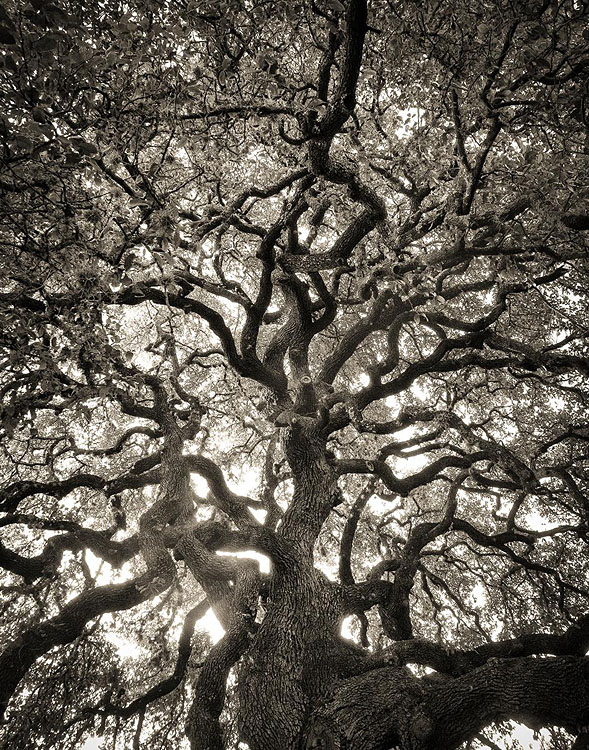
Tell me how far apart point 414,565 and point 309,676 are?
2584mm

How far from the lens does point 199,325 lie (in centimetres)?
1106

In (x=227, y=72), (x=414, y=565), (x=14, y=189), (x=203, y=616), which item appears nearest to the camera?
(x=14, y=189)

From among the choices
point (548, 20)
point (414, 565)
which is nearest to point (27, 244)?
point (548, 20)

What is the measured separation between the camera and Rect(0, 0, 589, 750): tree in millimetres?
4188

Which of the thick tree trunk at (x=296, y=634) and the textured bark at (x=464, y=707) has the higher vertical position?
the thick tree trunk at (x=296, y=634)

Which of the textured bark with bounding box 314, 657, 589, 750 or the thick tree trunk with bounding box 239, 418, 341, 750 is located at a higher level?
the thick tree trunk with bounding box 239, 418, 341, 750

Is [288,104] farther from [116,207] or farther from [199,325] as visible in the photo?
[199,325]

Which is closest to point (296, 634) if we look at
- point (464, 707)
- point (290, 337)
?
point (464, 707)

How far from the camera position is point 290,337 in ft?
27.4

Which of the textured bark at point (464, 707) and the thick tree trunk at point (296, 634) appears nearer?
the textured bark at point (464, 707)

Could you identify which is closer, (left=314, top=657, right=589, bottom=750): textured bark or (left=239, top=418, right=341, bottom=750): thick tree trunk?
(left=314, top=657, right=589, bottom=750): textured bark

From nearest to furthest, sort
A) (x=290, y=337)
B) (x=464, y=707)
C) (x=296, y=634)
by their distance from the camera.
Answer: (x=464, y=707) < (x=296, y=634) < (x=290, y=337)

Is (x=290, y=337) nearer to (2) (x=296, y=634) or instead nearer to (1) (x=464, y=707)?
(2) (x=296, y=634)

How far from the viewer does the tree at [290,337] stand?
4.19m
